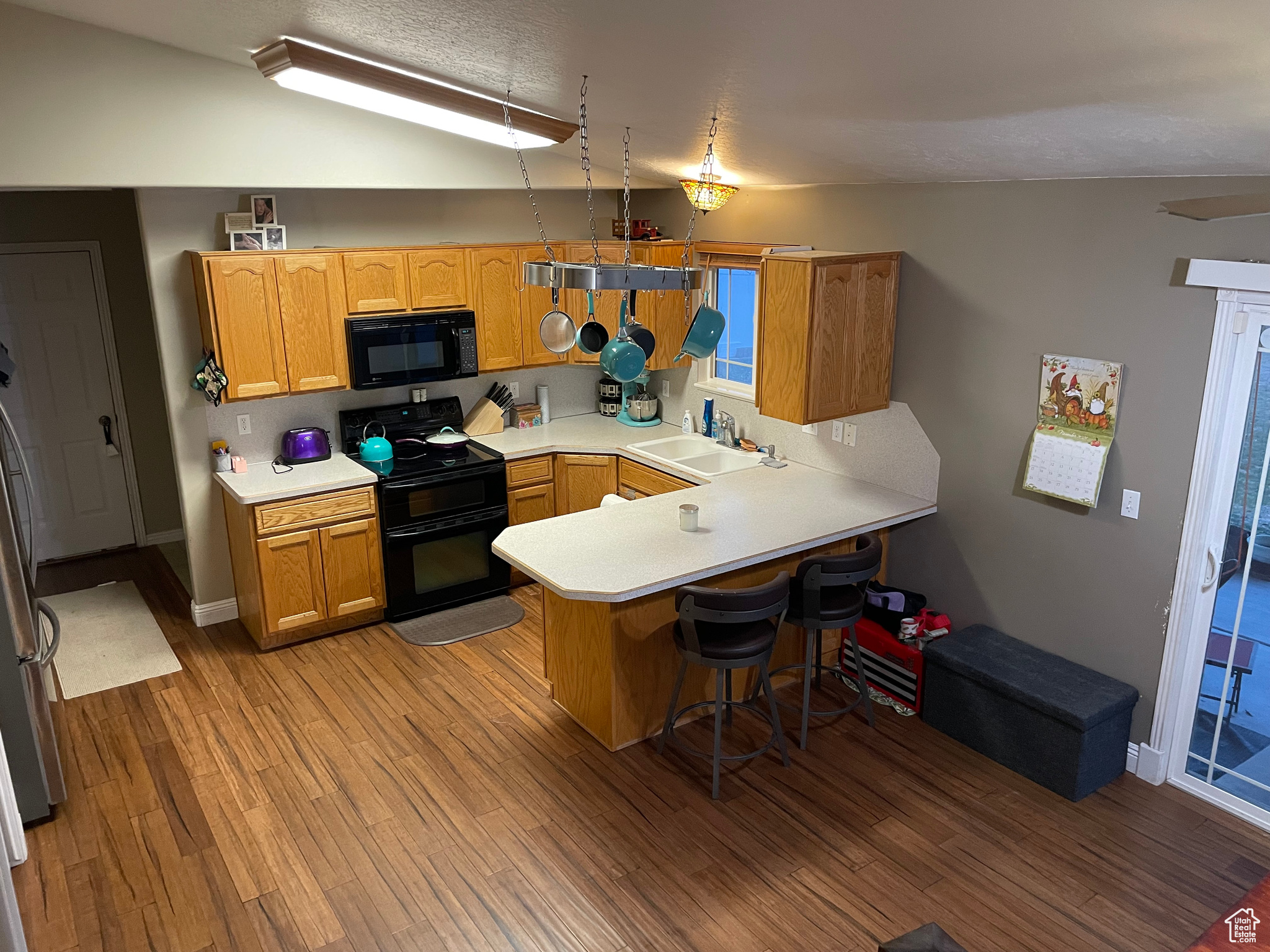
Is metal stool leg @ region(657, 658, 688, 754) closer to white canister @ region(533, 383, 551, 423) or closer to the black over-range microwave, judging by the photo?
the black over-range microwave

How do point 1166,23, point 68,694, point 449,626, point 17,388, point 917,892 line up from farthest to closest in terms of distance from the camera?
point 17,388, point 449,626, point 68,694, point 917,892, point 1166,23

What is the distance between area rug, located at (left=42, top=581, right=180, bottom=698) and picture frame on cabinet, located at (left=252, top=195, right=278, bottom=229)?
231 cm

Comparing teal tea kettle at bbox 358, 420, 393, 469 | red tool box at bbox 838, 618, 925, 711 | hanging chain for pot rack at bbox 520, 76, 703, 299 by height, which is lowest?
red tool box at bbox 838, 618, 925, 711

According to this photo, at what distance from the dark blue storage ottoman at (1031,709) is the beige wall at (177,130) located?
10.6 ft

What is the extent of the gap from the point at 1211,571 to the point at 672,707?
83.6 inches

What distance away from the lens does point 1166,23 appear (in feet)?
6.42

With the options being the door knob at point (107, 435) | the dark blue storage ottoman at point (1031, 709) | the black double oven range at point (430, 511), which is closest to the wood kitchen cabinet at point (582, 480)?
the black double oven range at point (430, 511)

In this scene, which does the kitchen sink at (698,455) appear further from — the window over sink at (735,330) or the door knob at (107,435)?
the door knob at (107,435)

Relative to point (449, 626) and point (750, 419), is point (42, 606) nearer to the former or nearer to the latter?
point (449, 626)

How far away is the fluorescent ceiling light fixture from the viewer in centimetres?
362

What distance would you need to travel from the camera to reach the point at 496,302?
17.8 ft

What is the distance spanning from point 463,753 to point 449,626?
1256 millimetres

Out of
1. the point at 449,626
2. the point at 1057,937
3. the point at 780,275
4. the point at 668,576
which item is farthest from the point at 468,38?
the point at 1057,937

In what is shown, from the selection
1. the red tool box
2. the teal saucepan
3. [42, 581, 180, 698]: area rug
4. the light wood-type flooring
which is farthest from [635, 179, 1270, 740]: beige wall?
[42, 581, 180, 698]: area rug
